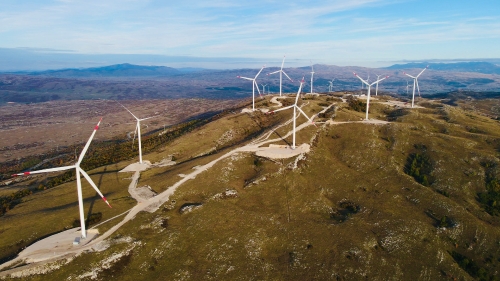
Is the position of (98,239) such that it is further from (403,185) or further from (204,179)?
(403,185)

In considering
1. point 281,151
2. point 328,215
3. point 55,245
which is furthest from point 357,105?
point 55,245

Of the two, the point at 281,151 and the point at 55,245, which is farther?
the point at 281,151

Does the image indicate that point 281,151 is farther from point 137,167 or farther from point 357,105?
point 357,105

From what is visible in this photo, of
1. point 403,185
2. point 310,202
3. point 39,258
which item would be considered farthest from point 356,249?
point 39,258

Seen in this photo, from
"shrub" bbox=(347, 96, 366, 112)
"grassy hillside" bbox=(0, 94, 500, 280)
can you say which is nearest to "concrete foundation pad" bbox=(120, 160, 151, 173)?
"grassy hillside" bbox=(0, 94, 500, 280)

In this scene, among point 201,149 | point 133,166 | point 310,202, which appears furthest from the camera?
point 201,149

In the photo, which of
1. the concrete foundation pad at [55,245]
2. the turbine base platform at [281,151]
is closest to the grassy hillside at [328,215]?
the turbine base platform at [281,151]

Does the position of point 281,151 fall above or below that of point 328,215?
above

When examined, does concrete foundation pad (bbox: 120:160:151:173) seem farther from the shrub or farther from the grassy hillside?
the shrub
